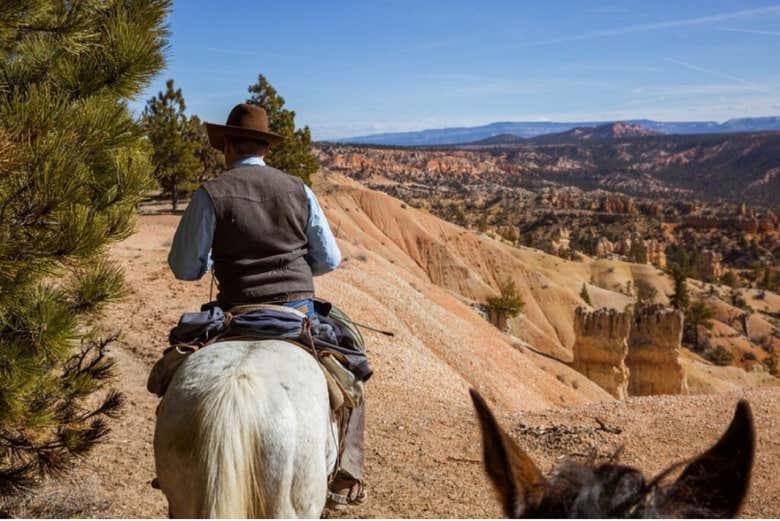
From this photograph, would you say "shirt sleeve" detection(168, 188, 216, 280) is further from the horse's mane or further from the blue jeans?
the horse's mane

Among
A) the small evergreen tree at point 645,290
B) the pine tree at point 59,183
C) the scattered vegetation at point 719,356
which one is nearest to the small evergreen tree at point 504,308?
the scattered vegetation at point 719,356

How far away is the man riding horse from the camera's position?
13.9 feet

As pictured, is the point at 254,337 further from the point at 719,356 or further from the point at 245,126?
the point at 719,356

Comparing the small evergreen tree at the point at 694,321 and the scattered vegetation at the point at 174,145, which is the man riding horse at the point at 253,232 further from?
the small evergreen tree at the point at 694,321

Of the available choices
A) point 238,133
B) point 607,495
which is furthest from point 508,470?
point 238,133

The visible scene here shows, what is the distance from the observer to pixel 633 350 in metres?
29.0

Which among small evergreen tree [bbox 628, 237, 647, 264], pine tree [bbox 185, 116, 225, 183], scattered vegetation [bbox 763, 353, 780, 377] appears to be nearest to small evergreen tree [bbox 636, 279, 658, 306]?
small evergreen tree [bbox 628, 237, 647, 264]

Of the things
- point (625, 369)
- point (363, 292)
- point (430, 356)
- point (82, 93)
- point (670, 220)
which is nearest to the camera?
point (82, 93)

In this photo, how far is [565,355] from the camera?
4047 cm

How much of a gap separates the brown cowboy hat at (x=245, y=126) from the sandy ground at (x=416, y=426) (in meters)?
2.04

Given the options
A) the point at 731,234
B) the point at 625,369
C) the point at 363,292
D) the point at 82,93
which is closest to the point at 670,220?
the point at 731,234

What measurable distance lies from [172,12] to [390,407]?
26.1ft

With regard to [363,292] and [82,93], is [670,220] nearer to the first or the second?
[363,292]

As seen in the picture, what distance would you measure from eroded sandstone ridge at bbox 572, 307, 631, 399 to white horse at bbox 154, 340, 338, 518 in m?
27.0
